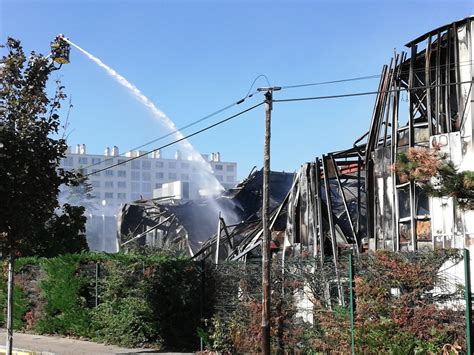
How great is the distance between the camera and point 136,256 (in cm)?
1547

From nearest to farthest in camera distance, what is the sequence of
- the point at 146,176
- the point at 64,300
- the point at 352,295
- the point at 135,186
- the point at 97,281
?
the point at 352,295, the point at 97,281, the point at 64,300, the point at 146,176, the point at 135,186

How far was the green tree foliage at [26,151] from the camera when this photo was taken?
11938 mm

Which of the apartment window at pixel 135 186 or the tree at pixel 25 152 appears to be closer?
the tree at pixel 25 152

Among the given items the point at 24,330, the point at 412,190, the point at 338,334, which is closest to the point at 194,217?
the point at 24,330

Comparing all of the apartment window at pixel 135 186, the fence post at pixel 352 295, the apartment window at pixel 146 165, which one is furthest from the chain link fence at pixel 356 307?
the apartment window at pixel 135 186

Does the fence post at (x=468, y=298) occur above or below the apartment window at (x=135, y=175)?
below

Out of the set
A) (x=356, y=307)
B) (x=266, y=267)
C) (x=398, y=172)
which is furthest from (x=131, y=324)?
(x=398, y=172)

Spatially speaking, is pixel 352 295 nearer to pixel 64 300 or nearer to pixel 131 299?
pixel 131 299

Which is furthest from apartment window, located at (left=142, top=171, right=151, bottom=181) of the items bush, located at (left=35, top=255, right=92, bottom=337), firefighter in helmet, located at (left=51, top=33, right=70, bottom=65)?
firefighter in helmet, located at (left=51, top=33, right=70, bottom=65)

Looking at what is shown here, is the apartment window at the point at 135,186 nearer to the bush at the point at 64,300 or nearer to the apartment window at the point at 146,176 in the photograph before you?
the apartment window at the point at 146,176

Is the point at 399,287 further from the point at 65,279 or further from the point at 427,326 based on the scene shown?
the point at 65,279

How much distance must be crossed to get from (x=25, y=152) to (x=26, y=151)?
39 mm

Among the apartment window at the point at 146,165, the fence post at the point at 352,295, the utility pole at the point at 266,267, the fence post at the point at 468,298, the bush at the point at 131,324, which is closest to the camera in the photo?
the fence post at the point at 468,298

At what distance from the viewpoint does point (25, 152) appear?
39.6 feet
